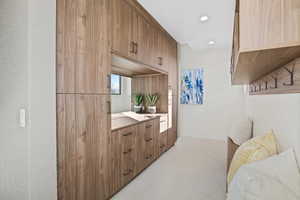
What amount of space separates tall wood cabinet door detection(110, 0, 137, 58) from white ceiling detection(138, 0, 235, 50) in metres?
0.31

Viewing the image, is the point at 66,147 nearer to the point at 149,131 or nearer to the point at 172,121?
the point at 149,131

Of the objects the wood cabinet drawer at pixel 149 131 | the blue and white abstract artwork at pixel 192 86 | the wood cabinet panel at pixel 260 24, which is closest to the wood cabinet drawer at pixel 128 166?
the wood cabinet drawer at pixel 149 131

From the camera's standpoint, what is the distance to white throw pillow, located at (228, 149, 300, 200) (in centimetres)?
71

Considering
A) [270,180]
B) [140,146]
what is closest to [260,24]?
[270,180]

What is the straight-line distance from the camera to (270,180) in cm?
75

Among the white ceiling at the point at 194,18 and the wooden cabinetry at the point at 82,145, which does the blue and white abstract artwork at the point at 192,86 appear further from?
the wooden cabinetry at the point at 82,145

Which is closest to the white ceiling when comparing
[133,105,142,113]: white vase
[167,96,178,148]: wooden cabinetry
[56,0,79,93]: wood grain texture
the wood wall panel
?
the wood wall panel

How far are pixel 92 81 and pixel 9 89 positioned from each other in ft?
2.04

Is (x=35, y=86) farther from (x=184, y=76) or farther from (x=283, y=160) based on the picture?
(x=184, y=76)

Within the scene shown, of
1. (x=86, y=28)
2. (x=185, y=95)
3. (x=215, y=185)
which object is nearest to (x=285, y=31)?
(x=86, y=28)

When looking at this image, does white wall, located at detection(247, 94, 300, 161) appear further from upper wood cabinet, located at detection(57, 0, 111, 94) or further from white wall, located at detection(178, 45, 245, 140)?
white wall, located at detection(178, 45, 245, 140)

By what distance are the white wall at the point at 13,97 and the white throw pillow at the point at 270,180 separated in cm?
135

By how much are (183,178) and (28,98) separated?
2103 millimetres

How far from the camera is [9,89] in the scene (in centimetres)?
116
